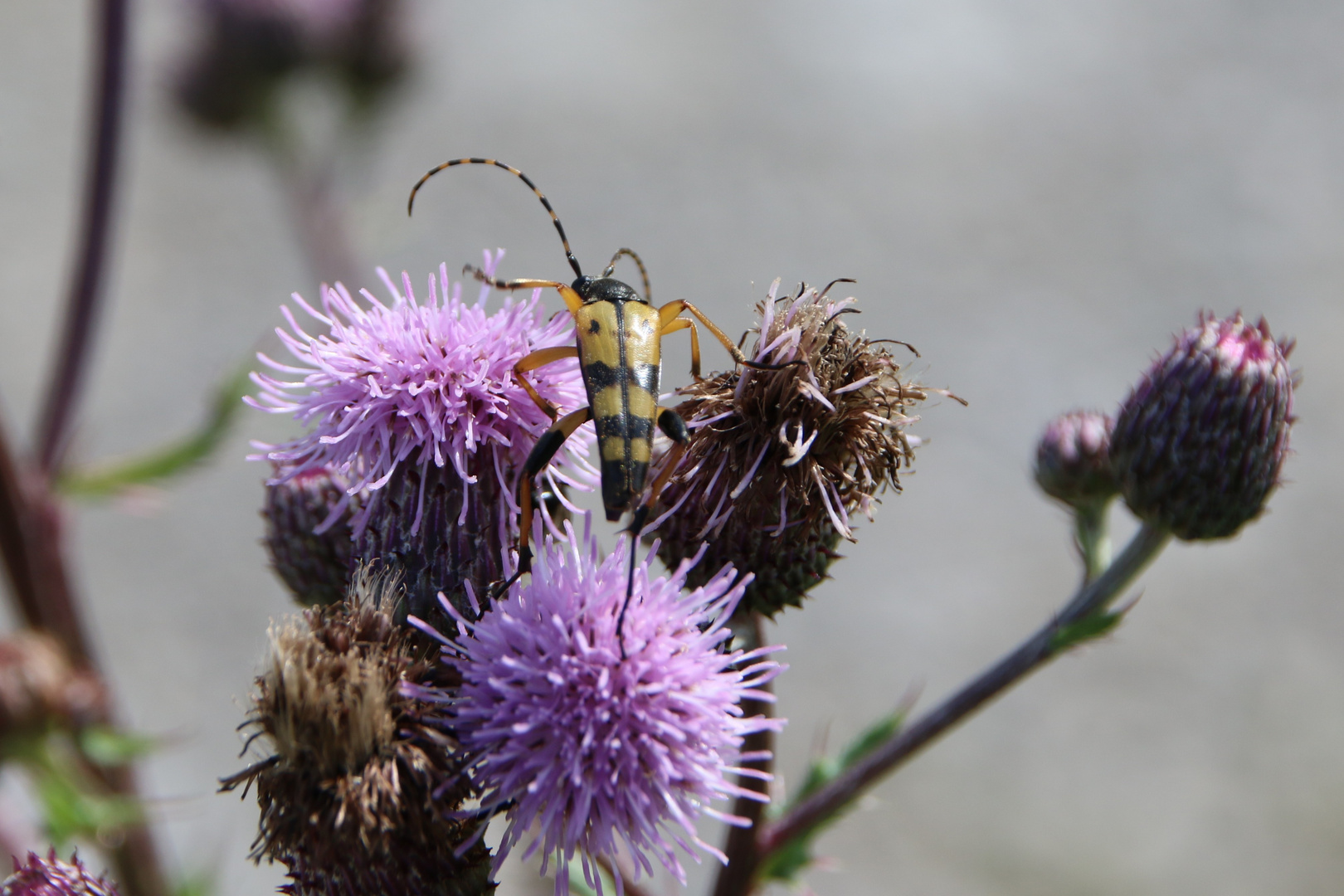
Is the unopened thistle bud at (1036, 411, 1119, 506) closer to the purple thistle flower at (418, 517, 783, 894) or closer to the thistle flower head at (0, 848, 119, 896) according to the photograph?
the purple thistle flower at (418, 517, 783, 894)

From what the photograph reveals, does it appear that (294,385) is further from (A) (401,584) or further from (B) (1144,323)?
(B) (1144,323)

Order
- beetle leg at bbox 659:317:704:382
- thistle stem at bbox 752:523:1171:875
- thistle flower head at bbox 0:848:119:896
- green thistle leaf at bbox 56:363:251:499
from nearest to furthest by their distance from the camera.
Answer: thistle flower head at bbox 0:848:119:896 < thistle stem at bbox 752:523:1171:875 < beetle leg at bbox 659:317:704:382 < green thistle leaf at bbox 56:363:251:499

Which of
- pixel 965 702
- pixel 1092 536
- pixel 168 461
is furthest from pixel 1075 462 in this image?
pixel 168 461

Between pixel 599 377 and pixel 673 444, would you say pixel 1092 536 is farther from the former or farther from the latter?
pixel 599 377

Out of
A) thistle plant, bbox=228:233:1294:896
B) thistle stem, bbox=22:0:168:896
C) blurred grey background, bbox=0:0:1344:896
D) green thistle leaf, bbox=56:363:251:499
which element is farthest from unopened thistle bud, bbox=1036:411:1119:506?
blurred grey background, bbox=0:0:1344:896

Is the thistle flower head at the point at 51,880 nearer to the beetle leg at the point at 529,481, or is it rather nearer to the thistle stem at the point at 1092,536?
the beetle leg at the point at 529,481

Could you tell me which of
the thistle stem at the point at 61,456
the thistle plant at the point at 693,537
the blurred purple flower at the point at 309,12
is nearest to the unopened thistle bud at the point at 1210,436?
the thistle plant at the point at 693,537
